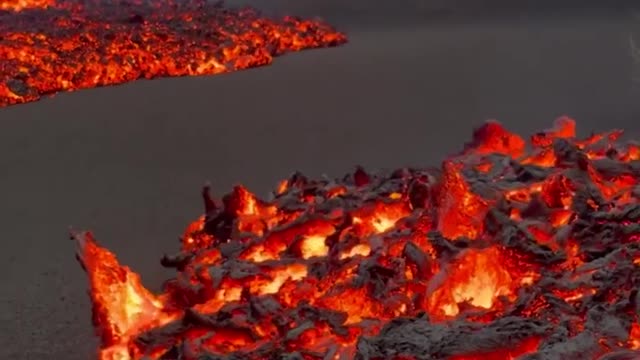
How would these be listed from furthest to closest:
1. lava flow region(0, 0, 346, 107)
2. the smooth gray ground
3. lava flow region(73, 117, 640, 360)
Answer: lava flow region(0, 0, 346, 107)
the smooth gray ground
lava flow region(73, 117, 640, 360)

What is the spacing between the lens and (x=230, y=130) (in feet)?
12.3

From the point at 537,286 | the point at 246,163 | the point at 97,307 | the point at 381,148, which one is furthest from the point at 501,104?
the point at 97,307

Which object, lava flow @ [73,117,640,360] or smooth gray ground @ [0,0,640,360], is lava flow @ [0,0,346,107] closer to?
smooth gray ground @ [0,0,640,360]

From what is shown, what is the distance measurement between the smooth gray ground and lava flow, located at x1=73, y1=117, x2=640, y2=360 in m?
0.23

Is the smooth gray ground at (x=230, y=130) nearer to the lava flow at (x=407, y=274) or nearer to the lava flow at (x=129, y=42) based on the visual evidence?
the lava flow at (x=407, y=274)

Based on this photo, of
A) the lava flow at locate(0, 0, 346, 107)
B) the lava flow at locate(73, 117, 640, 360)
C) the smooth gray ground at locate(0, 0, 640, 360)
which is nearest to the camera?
the lava flow at locate(73, 117, 640, 360)

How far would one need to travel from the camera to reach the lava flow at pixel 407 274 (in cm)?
179

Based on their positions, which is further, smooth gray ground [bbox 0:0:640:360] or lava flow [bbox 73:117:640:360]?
smooth gray ground [bbox 0:0:640:360]

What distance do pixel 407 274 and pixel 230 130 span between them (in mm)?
1829

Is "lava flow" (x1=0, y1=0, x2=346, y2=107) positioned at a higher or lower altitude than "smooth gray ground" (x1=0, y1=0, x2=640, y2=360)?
higher

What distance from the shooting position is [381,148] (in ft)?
11.7

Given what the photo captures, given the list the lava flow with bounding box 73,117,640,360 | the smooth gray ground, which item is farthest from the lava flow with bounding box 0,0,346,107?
the lava flow with bounding box 73,117,640,360

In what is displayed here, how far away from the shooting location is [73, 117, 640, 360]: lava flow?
1.79m

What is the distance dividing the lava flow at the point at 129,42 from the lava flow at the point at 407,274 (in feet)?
7.77
